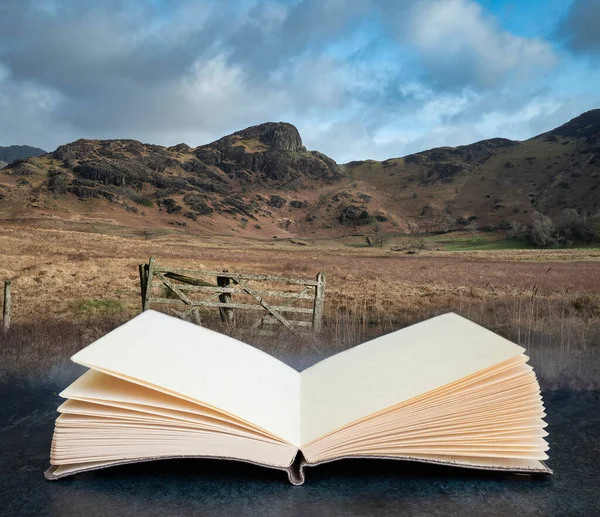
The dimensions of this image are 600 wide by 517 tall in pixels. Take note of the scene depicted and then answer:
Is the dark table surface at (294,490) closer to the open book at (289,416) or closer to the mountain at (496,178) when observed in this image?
the open book at (289,416)

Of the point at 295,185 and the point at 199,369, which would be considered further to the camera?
the point at 295,185

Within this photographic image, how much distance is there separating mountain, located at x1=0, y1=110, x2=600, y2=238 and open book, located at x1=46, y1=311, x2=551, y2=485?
284ft

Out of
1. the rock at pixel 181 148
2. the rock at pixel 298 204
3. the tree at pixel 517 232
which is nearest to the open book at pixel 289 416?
the tree at pixel 517 232

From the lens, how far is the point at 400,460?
1.30 metres

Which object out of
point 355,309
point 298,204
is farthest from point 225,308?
point 298,204

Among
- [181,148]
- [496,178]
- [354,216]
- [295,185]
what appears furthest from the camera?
[181,148]

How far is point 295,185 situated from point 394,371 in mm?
163473

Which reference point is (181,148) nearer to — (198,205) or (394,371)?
(198,205)

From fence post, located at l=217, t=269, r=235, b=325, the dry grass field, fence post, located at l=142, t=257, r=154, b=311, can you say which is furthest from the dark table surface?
fence post, located at l=142, t=257, r=154, b=311

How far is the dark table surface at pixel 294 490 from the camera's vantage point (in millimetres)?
1088

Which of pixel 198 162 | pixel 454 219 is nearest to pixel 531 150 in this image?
pixel 454 219

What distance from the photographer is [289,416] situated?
137cm

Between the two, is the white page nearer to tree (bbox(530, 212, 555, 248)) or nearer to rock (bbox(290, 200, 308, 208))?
tree (bbox(530, 212, 555, 248))

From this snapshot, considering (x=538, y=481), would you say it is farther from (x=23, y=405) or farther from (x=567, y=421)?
(x=23, y=405)
